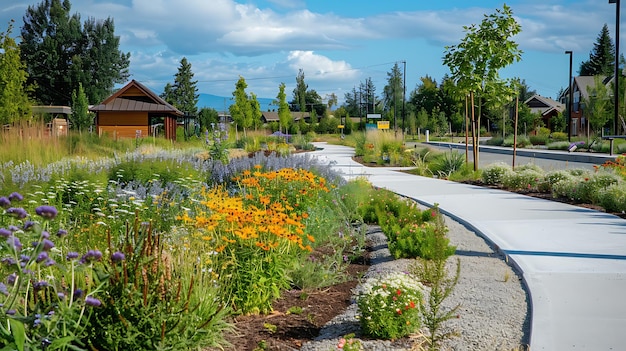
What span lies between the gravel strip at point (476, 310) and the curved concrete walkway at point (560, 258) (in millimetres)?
131

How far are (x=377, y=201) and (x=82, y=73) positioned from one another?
2275 inches

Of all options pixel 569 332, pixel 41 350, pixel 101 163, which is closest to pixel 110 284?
pixel 41 350

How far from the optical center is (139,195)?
775 centimetres

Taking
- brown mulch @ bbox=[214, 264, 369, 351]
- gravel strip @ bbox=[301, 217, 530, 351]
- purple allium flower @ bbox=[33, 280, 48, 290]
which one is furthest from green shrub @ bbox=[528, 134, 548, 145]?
purple allium flower @ bbox=[33, 280, 48, 290]

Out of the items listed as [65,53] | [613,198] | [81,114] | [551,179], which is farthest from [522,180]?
[65,53]

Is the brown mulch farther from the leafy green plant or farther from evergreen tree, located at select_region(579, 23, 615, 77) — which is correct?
evergreen tree, located at select_region(579, 23, 615, 77)

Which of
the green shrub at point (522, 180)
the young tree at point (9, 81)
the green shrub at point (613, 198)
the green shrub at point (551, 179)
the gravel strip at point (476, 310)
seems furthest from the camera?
the young tree at point (9, 81)

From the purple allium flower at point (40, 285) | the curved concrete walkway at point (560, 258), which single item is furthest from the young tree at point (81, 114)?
the purple allium flower at point (40, 285)

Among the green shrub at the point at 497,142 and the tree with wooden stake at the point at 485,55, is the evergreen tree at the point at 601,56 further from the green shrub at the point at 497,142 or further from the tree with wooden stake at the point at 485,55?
the tree with wooden stake at the point at 485,55

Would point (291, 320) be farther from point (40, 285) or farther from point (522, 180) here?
point (522, 180)

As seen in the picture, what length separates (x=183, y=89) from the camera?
82625 millimetres

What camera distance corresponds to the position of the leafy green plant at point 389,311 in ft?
14.4

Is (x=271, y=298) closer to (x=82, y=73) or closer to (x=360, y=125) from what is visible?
(x=82, y=73)

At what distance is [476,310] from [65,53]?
2579 inches
